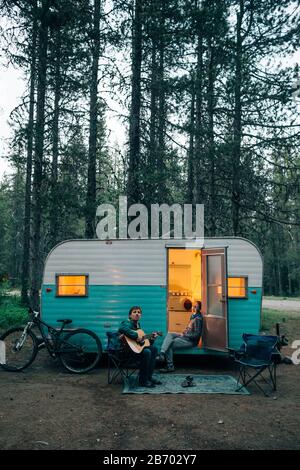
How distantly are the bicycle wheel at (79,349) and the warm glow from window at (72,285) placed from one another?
2.65 feet

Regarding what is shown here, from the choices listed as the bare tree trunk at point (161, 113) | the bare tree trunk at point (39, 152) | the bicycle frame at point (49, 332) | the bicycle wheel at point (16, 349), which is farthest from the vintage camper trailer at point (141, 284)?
the bare tree trunk at point (39, 152)

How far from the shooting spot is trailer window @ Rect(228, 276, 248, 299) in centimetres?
760

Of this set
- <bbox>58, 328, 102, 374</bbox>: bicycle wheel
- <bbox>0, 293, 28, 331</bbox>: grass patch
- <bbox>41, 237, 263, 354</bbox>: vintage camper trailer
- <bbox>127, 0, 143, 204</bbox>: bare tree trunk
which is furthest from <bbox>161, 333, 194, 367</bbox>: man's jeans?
<bbox>0, 293, 28, 331</bbox>: grass patch

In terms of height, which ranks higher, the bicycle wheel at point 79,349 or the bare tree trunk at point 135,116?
the bare tree trunk at point 135,116

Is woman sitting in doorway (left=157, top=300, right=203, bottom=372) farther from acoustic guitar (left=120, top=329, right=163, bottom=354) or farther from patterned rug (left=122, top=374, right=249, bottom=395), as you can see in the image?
acoustic guitar (left=120, top=329, right=163, bottom=354)

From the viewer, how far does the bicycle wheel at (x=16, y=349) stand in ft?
23.0

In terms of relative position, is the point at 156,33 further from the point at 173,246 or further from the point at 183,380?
the point at 183,380

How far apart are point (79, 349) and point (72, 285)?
4.37ft

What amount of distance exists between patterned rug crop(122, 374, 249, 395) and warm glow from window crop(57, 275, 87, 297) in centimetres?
A: 206

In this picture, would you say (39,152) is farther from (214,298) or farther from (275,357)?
(275,357)

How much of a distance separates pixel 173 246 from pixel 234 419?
147 inches

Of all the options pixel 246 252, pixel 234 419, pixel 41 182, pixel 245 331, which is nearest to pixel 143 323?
pixel 245 331

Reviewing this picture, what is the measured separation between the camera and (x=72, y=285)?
25.4ft

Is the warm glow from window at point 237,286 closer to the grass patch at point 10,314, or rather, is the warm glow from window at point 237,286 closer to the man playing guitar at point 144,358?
the man playing guitar at point 144,358
